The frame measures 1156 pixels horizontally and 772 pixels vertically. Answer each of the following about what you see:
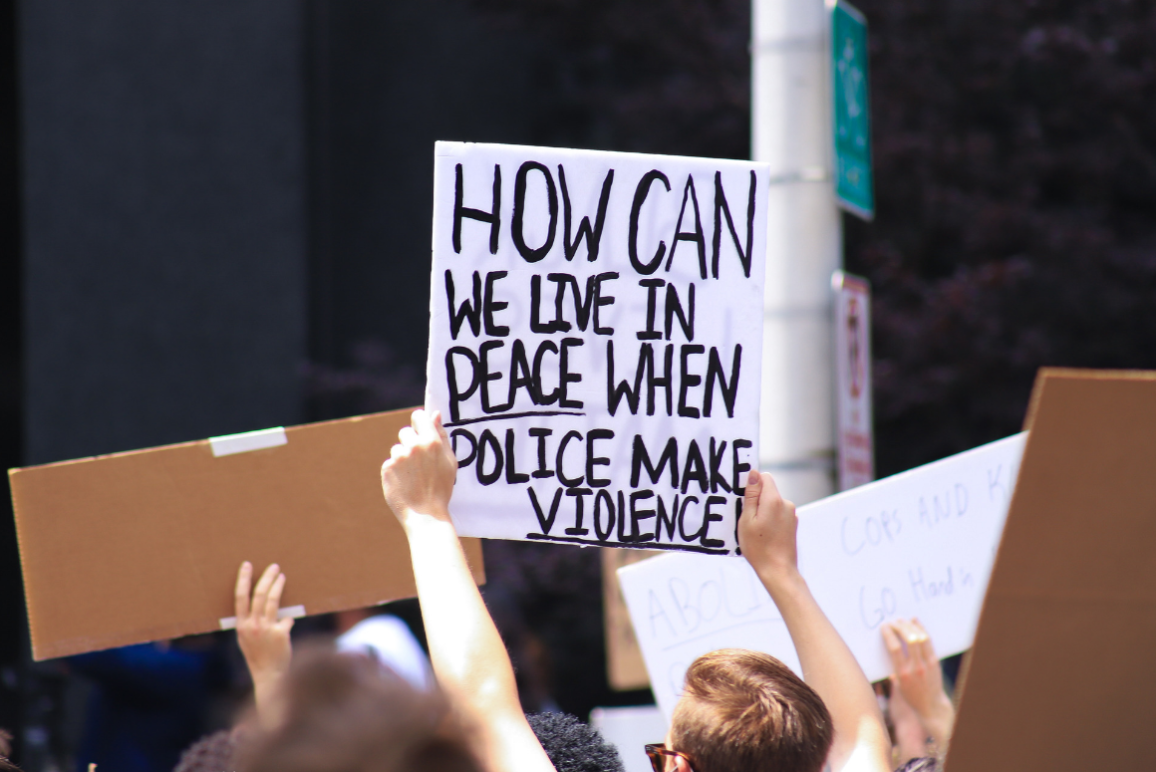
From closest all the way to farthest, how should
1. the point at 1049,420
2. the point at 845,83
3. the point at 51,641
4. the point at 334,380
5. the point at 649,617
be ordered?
the point at 1049,420 → the point at 51,641 → the point at 649,617 → the point at 845,83 → the point at 334,380

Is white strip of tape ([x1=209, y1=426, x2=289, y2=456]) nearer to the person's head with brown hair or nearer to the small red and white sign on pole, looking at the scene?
the small red and white sign on pole

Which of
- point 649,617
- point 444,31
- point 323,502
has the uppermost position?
point 444,31

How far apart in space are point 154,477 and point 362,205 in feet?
20.5

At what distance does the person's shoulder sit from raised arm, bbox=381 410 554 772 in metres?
0.22

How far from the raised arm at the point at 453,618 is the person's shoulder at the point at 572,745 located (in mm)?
219

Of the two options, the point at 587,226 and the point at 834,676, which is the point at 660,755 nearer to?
the point at 834,676

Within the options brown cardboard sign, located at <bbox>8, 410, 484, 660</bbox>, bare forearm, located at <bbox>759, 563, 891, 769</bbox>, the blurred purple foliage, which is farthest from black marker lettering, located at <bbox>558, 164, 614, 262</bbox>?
the blurred purple foliage

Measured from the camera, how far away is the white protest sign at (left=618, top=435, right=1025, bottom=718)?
118 inches

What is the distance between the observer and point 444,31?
903 cm

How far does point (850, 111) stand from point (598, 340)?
1.97m

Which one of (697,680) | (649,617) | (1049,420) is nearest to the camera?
(1049,420)

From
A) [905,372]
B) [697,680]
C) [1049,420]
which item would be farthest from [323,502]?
[905,372]

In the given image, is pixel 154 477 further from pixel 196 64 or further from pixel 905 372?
pixel 196 64

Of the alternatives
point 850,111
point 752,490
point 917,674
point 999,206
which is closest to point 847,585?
point 917,674
